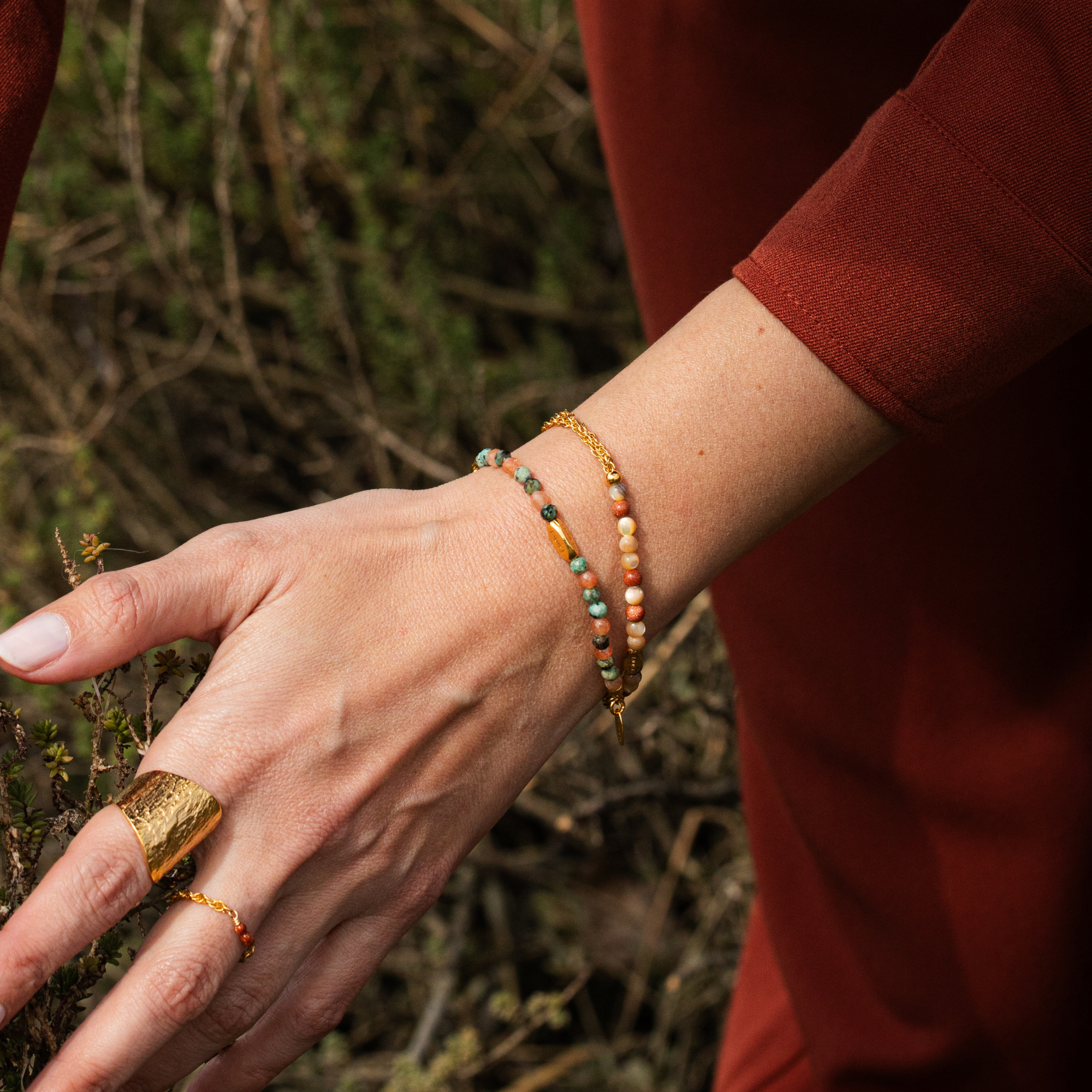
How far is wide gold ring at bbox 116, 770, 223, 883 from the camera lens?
0.63 metres

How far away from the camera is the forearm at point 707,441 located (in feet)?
2.46

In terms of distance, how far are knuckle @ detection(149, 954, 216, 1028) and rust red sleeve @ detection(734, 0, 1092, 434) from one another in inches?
→ 24.9

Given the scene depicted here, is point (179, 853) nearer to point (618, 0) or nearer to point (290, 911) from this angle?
point (290, 911)

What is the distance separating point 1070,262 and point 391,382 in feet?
5.54

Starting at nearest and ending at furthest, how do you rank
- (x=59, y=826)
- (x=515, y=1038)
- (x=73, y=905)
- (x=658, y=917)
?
(x=73, y=905), (x=59, y=826), (x=515, y=1038), (x=658, y=917)

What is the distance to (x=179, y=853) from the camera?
0.64m

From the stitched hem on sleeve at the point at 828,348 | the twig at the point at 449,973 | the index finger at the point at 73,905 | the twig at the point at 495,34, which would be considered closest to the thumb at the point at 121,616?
the index finger at the point at 73,905

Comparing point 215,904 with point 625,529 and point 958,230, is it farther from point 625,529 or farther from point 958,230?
point 958,230

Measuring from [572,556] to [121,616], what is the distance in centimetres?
33

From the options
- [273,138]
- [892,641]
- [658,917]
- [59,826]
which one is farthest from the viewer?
[273,138]

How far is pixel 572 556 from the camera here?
75 cm

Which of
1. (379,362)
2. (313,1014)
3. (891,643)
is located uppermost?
(379,362)

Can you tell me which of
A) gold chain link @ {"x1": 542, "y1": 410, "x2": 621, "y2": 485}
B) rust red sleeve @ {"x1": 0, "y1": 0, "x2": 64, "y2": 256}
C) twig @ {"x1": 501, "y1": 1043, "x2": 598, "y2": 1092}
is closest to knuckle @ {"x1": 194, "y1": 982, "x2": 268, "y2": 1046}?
gold chain link @ {"x1": 542, "y1": 410, "x2": 621, "y2": 485}

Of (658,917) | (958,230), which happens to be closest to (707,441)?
(958,230)
